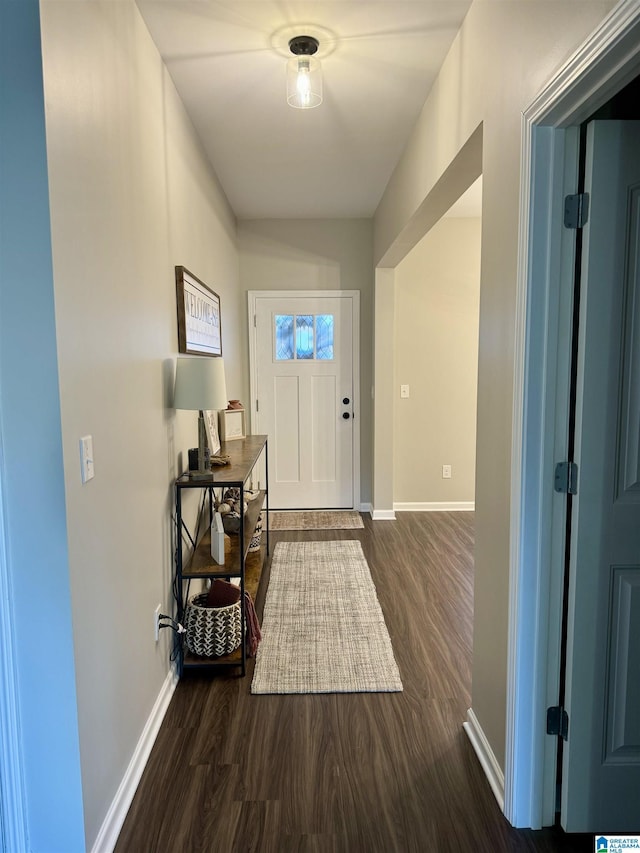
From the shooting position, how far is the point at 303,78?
7.11 ft

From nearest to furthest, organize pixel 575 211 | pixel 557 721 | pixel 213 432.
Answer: pixel 575 211 < pixel 557 721 < pixel 213 432

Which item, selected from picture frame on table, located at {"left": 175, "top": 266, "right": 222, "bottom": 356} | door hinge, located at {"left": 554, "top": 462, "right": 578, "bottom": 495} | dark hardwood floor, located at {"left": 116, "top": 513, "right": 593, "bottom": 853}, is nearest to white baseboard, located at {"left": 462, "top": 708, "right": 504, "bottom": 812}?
dark hardwood floor, located at {"left": 116, "top": 513, "right": 593, "bottom": 853}

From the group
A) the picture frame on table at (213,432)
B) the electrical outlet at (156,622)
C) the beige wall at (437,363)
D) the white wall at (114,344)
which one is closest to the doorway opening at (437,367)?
the beige wall at (437,363)

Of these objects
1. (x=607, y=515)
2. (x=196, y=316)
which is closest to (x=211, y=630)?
(x=196, y=316)

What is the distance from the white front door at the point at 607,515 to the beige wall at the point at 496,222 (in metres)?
0.20

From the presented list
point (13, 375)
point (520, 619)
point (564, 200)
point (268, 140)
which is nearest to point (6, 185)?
point (13, 375)

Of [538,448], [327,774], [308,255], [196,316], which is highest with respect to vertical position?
[308,255]

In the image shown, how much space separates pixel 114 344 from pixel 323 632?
5.86 ft

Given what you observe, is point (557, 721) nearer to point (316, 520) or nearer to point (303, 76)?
point (303, 76)

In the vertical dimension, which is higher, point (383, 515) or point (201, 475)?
point (201, 475)

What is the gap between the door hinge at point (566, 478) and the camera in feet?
4.70

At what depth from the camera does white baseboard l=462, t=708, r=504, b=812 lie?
162cm

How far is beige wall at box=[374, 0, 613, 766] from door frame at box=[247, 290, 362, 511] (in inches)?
104

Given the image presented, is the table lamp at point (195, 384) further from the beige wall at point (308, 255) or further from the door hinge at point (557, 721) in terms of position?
the beige wall at point (308, 255)
